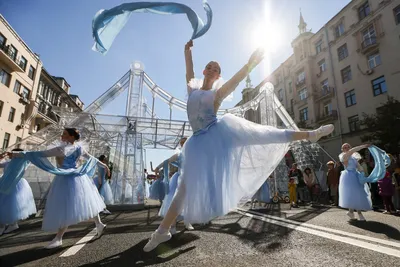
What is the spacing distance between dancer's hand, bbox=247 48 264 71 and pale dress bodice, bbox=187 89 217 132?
1.75 ft

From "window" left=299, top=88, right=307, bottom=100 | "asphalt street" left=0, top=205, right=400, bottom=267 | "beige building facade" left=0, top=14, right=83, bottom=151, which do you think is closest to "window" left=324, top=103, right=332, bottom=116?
"window" left=299, top=88, right=307, bottom=100

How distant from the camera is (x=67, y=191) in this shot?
373 cm

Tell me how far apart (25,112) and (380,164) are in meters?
31.0

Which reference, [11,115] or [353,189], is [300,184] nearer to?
[353,189]

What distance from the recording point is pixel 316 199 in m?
11.7

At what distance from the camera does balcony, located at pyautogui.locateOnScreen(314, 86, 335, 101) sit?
25.3m

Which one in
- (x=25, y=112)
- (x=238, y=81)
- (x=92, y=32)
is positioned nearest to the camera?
(x=238, y=81)

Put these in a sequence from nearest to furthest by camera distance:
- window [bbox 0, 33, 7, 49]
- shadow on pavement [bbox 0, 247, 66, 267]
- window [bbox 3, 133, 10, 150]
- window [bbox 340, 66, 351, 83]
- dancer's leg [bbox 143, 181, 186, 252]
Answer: dancer's leg [bbox 143, 181, 186, 252], shadow on pavement [bbox 0, 247, 66, 267], window [bbox 0, 33, 7, 49], window [bbox 3, 133, 10, 150], window [bbox 340, 66, 351, 83]

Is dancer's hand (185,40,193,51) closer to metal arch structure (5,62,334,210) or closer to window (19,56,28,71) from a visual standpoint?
metal arch structure (5,62,334,210)

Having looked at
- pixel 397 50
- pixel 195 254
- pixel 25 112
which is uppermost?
pixel 397 50

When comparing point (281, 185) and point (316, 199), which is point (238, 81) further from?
point (316, 199)

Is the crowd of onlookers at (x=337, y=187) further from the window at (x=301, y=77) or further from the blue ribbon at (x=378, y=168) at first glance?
the window at (x=301, y=77)

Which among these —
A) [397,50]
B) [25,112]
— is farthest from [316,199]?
[25,112]

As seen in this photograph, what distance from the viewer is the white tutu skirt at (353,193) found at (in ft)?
17.8
